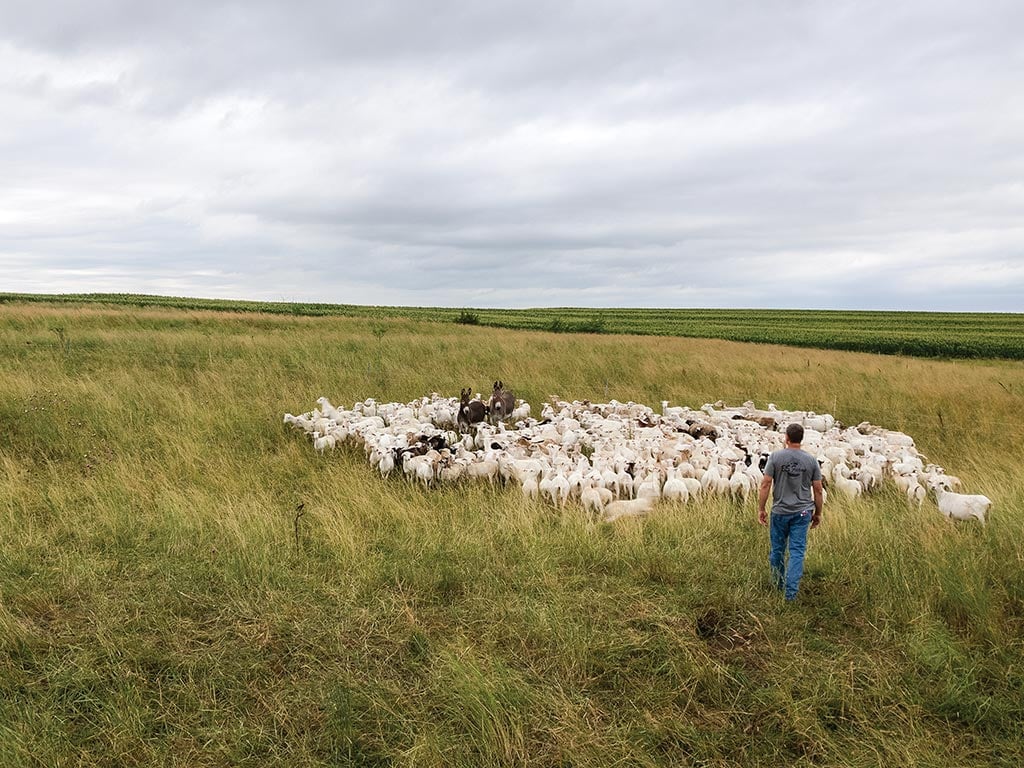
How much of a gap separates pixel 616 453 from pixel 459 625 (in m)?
4.63

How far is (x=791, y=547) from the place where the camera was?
5.07 metres

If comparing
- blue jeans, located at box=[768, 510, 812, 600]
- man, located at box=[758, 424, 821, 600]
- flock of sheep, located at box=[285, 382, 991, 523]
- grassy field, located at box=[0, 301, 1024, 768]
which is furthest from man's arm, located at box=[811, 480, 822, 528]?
flock of sheep, located at box=[285, 382, 991, 523]

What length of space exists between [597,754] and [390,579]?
2.46 meters

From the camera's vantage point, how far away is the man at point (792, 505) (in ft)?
16.4

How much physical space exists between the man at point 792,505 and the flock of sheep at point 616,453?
1944 millimetres

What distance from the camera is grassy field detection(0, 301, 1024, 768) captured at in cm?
351

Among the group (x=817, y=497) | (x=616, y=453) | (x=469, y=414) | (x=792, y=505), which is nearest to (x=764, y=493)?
(x=792, y=505)

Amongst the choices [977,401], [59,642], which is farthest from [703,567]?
[977,401]

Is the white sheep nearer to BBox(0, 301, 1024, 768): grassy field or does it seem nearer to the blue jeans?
BBox(0, 301, 1024, 768): grassy field

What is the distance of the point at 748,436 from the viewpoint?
1020 centimetres

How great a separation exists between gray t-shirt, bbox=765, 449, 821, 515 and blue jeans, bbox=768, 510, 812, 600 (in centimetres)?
7

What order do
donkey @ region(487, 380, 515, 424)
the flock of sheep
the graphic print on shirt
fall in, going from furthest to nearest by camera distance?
donkey @ region(487, 380, 515, 424) → the flock of sheep → the graphic print on shirt

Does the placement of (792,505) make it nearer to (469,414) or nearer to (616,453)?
(616,453)

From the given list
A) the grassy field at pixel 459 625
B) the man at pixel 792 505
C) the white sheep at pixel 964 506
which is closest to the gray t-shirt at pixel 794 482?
the man at pixel 792 505
